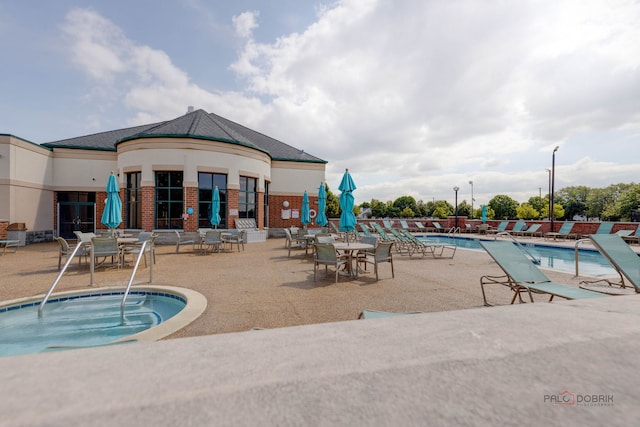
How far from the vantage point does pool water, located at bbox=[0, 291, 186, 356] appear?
4.24 meters

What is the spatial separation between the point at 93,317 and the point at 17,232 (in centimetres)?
1392

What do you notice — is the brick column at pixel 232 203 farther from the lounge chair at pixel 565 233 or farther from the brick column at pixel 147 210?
the lounge chair at pixel 565 233

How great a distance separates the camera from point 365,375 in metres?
1.25

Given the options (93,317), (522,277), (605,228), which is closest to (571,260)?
(605,228)

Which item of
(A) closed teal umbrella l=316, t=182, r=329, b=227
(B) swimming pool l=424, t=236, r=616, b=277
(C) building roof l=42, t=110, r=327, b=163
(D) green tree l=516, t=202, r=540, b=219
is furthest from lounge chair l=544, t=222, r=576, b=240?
(D) green tree l=516, t=202, r=540, b=219

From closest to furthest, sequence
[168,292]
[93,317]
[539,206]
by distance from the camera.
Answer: [93,317] < [168,292] < [539,206]

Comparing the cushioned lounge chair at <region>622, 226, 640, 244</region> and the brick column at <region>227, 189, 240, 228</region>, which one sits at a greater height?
the brick column at <region>227, 189, 240, 228</region>

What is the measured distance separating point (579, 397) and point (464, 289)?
5355 millimetres

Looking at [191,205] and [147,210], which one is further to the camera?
[191,205]

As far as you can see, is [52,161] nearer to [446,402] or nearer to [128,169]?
[128,169]

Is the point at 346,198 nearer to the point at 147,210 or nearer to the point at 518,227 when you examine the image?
the point at 147,210

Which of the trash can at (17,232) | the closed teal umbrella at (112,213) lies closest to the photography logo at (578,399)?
the closed teal umbrella at (112,213)

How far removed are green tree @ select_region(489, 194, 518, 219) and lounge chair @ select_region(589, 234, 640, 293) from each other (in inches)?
2181

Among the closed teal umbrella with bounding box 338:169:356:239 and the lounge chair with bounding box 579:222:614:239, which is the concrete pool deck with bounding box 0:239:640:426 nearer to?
the closed teal umbrella with bounding box 338:169:356:239
